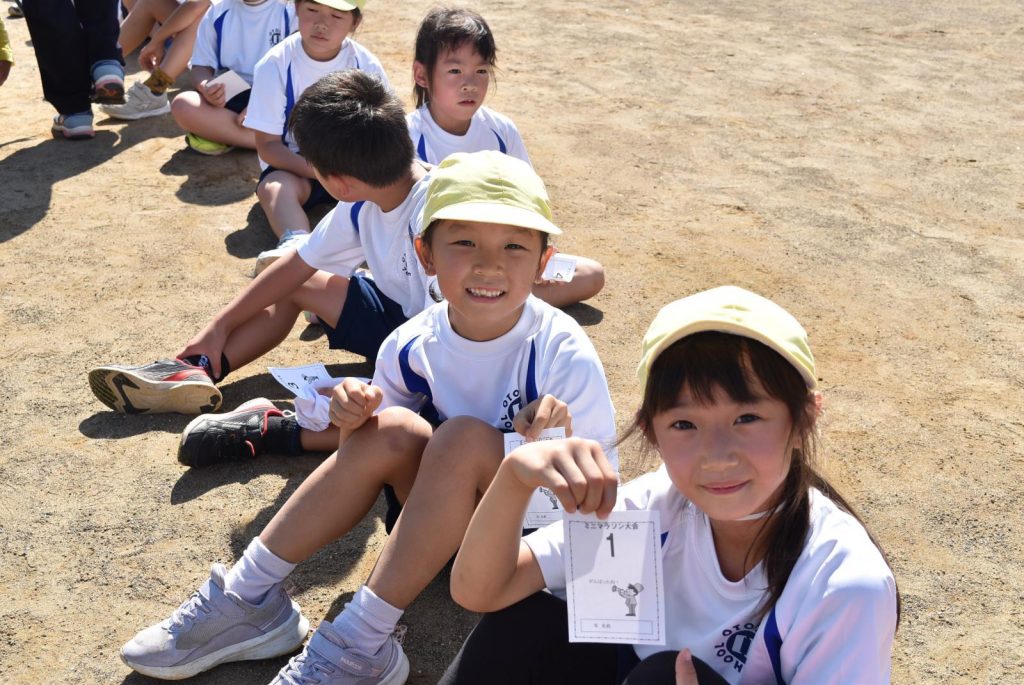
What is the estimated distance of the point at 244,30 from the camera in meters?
5.76

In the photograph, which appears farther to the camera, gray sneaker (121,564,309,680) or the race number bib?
gray sneaker (121,564,309,680)

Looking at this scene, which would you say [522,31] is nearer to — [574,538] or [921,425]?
[921,425]

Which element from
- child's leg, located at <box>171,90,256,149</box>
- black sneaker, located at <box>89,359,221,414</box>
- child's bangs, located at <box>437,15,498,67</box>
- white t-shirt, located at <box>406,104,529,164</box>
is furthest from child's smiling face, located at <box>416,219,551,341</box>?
child's leg, located at <box>171,90,256,149</box>

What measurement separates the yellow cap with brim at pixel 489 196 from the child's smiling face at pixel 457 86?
5.99 ft

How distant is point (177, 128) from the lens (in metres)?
6.18

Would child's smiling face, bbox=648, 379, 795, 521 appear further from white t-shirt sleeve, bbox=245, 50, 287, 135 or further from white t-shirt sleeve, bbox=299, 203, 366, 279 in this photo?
white t-shirt sleeve, bbox=245, 50, 287, 135

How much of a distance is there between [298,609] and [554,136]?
3.80 meters

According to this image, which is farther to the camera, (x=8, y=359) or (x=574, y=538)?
(x=8, y=359)

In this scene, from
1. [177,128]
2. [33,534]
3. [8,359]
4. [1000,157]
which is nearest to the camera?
[33,534]

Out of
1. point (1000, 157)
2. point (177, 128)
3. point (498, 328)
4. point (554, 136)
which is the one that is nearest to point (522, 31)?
point (554, 136)

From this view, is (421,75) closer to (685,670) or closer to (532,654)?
(532,654)

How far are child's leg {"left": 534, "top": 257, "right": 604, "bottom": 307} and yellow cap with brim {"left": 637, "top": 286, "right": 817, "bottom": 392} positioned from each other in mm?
2362

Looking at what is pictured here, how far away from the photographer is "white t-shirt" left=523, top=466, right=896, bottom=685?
66.9 inches

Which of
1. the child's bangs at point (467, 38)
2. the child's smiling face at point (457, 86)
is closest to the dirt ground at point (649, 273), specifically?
the child's smiling face at point (457, 86)
